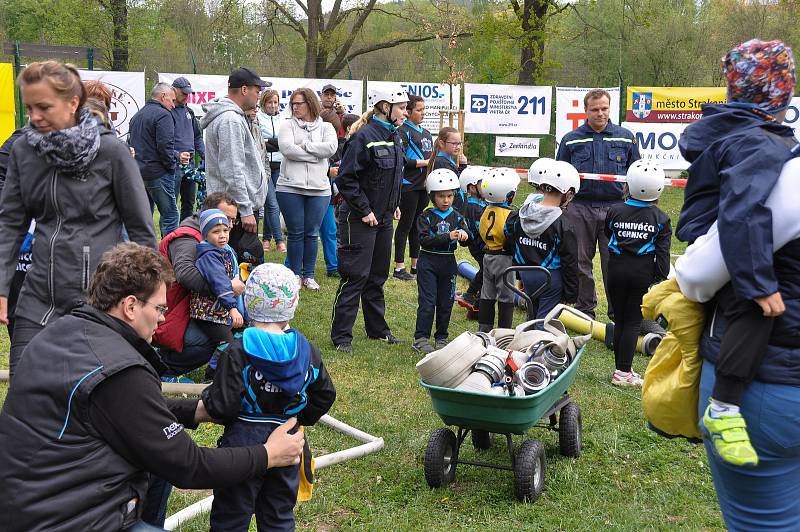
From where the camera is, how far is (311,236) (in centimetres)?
926

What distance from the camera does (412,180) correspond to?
34.0 feet

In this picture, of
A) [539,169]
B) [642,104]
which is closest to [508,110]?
[642,104]

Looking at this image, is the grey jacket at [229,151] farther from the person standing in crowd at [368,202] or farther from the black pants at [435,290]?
the black pants at [435,290]

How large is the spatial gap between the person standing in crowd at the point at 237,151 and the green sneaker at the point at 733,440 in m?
5.06

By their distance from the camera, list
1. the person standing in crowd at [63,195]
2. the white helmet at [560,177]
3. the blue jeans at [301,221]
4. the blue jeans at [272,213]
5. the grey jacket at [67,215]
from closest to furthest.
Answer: the person standing in crowd at [63,195]
the grey jacket at [67,215]
the white helmet at [560,177]
the blue jeans at [301,221]
the blue jeans at [272,213]

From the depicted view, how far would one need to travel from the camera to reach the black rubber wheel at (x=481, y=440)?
17.5 feet

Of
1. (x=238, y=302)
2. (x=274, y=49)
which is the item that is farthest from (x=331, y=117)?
(x=274, y=49)

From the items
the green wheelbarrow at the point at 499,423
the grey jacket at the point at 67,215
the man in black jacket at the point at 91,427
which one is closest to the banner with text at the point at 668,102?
the green wheelbarrow at the point at 499,423

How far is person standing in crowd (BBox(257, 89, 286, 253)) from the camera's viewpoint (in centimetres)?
1039

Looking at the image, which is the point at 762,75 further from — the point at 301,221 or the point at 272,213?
the point at 272,213

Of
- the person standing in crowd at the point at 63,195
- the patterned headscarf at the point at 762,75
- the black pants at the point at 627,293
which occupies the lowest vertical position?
the black pants at the point at 627,293

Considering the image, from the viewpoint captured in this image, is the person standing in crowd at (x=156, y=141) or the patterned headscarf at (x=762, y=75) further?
the person standing in crowd at (x=156, y=141)

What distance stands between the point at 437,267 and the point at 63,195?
4.18 m

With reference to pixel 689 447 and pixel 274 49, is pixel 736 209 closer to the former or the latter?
pixel 689 447
